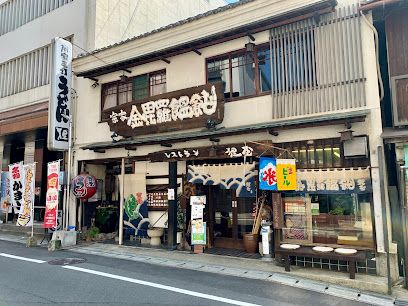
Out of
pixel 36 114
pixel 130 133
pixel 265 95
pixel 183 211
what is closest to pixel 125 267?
pixel 183 211

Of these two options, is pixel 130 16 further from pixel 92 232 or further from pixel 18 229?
pixel 18 229

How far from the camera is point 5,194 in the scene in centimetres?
1909

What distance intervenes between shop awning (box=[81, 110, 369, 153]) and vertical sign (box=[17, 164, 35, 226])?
2.93m

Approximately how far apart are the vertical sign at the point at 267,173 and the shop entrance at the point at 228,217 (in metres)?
1.99

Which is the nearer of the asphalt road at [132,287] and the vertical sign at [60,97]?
the asphalt road at [132,287]

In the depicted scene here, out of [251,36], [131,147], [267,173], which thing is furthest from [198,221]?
[251,36]

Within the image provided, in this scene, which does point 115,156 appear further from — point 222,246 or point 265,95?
point 265,95

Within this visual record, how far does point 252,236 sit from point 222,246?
167cm

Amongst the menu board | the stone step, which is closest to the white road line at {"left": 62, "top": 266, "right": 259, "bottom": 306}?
the menu board

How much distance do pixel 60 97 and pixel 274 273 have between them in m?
12.2

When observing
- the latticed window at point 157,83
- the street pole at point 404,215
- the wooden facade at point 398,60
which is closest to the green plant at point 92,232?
the latticed window at point 157,83

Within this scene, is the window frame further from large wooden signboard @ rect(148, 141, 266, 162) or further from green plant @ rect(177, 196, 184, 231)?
green plant @ rect(177, 196, 184, 231)

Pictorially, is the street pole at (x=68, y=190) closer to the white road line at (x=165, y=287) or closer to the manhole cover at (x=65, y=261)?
the manhole cover at (x=65, y=261)

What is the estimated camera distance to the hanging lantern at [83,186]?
1459 cm
